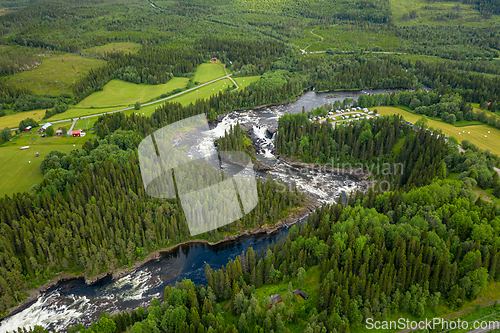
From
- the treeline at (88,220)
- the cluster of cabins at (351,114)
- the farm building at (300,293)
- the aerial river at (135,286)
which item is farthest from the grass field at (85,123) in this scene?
the farm building at (300,293)

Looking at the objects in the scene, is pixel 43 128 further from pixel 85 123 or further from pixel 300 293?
pixel 300 293

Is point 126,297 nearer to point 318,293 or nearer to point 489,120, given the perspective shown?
point 318,293

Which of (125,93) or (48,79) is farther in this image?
(48,79)

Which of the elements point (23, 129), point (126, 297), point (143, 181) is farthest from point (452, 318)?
point (23, 129)

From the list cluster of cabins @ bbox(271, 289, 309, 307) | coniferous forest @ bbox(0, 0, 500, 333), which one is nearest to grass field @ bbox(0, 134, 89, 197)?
coniferous forest @ bbox(0, 0, 500, 333)

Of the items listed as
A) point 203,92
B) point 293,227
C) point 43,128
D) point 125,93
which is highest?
point 125,93

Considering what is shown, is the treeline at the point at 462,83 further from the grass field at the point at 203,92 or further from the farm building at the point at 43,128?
the farm building at the point at 43,128

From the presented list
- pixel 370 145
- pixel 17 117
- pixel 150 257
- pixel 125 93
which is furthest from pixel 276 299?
pixel 125 93
